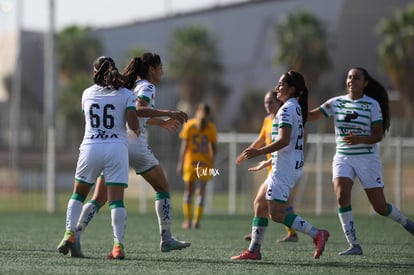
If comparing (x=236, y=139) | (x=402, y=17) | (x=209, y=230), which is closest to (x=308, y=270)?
(x=209, y=230)

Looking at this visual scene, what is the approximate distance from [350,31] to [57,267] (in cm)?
5650

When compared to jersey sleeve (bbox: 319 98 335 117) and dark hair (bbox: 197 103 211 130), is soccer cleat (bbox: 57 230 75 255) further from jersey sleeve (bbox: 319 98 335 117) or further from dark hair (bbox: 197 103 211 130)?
dark hair (bbox: 197 103 211 130)

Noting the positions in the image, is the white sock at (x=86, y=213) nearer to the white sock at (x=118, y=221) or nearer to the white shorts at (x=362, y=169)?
the white sock at (x=118, y=221)

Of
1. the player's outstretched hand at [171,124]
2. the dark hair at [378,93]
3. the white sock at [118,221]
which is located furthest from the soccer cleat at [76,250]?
the dark hair at [378,93]

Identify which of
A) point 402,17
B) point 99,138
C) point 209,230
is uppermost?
point 402,17

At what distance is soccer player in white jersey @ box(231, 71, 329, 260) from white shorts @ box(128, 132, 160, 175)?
1.23 metres

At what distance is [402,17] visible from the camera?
54.8 metres

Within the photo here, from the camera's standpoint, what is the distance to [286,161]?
411 inches

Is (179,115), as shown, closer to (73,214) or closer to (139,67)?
(139,67)

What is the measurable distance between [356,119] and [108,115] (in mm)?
2923

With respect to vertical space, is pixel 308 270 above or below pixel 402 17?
below

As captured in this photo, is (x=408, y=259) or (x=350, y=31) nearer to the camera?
(x=408, y=259)

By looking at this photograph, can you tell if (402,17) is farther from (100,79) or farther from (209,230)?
(100,79)

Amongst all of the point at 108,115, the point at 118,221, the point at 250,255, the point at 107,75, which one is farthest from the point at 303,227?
the point at 107,75
